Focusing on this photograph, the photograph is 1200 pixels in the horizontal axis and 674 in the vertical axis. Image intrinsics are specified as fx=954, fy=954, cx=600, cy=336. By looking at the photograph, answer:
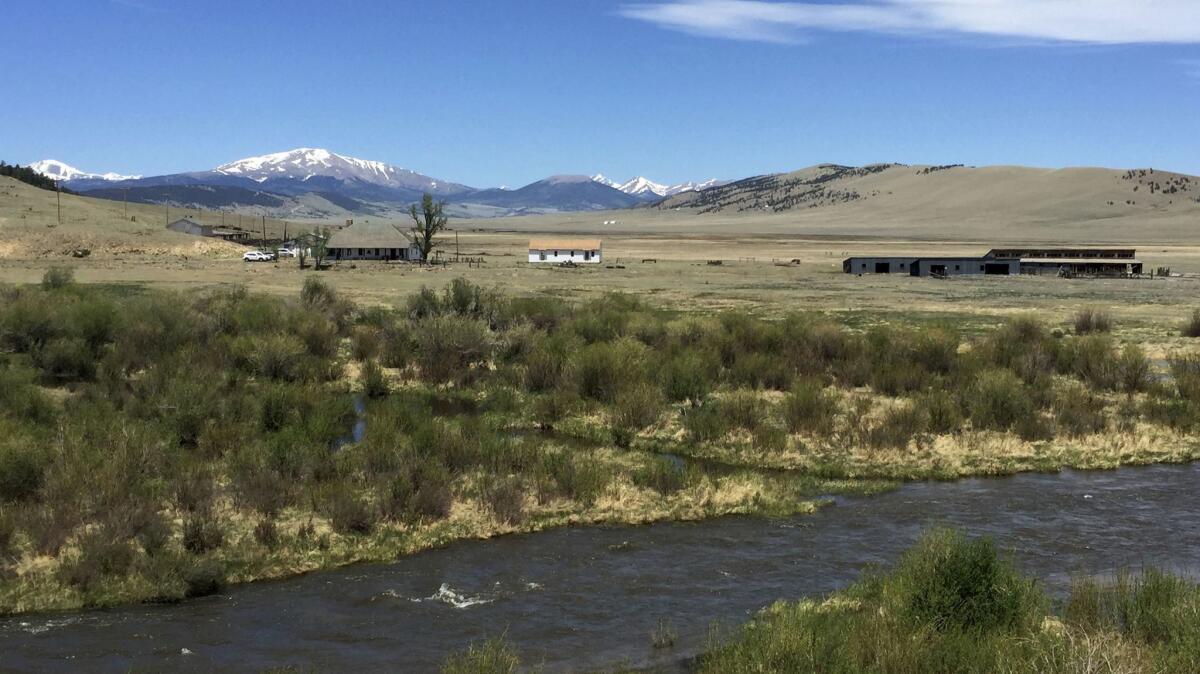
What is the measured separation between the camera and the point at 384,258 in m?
103

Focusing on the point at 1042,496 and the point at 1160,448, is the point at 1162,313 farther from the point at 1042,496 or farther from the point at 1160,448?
the point at 1042,496

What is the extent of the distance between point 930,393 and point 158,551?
19647mm

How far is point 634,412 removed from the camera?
80.4 feet

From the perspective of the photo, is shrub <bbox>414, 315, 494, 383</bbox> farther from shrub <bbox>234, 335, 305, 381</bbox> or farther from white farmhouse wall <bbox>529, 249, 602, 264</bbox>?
white farmhouse wall <bbox>529, 249, 602, 264</bbox>

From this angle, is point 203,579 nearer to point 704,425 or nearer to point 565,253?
point 704,425

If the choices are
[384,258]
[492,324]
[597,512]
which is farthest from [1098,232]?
[597,512]

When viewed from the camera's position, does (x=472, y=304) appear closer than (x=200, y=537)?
No

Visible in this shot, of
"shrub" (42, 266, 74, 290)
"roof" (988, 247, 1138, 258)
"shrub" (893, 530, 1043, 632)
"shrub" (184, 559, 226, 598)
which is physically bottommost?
"shrub" (184, 559, 226, 598)

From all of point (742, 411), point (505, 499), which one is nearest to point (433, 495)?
point (505, 499)

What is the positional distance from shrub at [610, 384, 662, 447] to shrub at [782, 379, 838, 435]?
3.39 meters

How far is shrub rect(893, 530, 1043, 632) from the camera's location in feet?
34.6

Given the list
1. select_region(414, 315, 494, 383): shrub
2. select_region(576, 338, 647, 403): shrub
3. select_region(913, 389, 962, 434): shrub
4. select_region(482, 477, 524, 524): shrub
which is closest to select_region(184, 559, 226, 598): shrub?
select_region(482, 477, 524, 524): shrub

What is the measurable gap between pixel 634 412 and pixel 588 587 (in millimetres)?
10527

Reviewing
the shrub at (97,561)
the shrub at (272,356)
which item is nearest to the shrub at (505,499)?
the shrub at (97,561)
